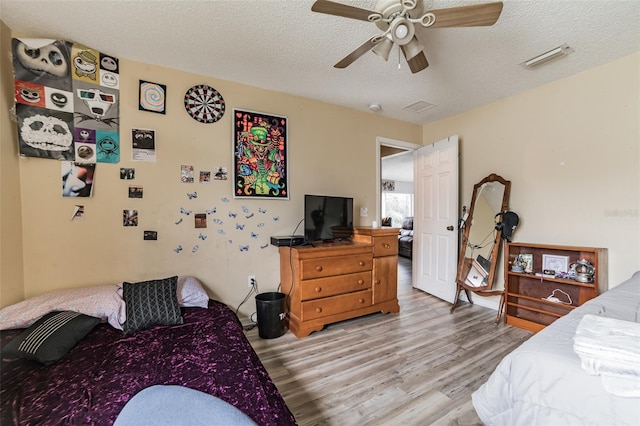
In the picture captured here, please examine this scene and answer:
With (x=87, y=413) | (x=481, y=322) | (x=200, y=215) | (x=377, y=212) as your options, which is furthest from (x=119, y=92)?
(x=481, y=322)

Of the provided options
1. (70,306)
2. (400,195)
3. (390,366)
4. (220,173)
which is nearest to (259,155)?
(220,173)

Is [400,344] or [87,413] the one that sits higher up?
[87,413]

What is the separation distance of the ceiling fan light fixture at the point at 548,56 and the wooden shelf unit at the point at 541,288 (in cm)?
173

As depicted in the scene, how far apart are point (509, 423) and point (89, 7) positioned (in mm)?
3257

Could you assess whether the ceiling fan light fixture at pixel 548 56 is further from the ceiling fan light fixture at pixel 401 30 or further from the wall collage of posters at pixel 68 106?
the wall collage of posters at pixel 68 106

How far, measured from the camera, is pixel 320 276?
101 inches

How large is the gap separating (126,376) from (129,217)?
1472mm

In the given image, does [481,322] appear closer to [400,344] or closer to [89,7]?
[400,344]

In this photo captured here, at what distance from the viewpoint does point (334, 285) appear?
2641 mm

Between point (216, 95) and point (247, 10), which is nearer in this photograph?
point (247, 10)

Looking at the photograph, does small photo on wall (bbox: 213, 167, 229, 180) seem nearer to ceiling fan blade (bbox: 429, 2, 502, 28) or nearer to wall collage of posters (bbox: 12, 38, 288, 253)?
wall collage of posters (bbox: 12, 38, 288, 253)

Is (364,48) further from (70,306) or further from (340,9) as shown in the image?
(70,306)

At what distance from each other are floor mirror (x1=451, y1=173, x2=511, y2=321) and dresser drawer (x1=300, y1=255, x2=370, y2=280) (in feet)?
4.40

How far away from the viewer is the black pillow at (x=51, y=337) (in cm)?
134
